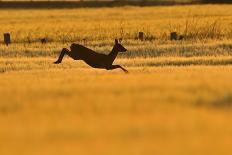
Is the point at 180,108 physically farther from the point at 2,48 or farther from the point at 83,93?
the point at 2,48

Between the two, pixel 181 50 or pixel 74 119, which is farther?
pixel 181 50

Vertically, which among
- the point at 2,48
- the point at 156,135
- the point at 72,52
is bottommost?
the point at 2,48

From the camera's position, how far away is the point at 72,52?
21.4m

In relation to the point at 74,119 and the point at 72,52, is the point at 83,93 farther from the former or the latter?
the point at 72,52

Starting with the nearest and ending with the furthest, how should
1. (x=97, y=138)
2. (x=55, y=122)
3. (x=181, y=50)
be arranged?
(x=97, y=138) → (x=55, y=122) → (x=181, y=50)

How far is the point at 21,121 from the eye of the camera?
33.5 ft

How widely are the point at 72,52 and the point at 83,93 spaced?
843cm

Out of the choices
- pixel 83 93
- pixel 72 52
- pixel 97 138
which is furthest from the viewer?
pixel 72 52

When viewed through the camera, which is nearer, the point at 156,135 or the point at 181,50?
the point at 156,135

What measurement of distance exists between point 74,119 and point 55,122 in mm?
315

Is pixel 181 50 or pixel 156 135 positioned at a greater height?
pixel 156 135

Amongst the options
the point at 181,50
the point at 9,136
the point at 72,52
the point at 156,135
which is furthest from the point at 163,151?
the point at 181,50

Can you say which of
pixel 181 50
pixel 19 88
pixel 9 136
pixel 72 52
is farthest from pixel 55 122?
pixel 181 50

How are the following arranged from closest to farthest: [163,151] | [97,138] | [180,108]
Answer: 1. [163,151]
2. [97,138]
3. [180,108]
